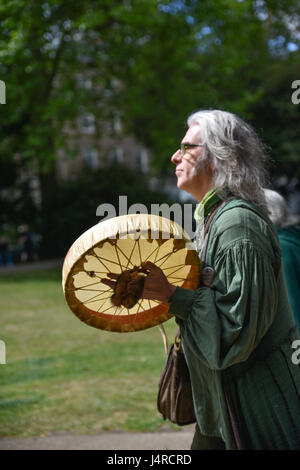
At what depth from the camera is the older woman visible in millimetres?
1874

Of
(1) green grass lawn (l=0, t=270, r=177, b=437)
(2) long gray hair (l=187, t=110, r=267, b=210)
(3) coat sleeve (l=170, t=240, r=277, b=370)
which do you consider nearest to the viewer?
(3) coat sleeve (l=170, t=240, r=277, b=370)

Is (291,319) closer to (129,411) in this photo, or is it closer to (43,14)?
(129,411)

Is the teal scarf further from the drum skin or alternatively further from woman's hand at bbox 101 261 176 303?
woman's hand at bbox 101 261 176 303

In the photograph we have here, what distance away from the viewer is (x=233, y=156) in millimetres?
2188

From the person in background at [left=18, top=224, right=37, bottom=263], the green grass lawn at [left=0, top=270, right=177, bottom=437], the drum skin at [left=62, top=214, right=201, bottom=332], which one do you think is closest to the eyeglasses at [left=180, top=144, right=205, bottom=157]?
the drum skin at [left=62, top=214, right=201, bottom=332]

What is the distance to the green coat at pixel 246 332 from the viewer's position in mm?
1867

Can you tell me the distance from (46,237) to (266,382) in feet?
72.7

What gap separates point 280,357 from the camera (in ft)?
6.59

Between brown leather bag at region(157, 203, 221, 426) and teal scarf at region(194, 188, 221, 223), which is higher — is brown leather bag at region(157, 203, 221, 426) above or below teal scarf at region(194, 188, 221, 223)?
below

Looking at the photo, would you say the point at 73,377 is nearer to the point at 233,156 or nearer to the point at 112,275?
the point at 112,275

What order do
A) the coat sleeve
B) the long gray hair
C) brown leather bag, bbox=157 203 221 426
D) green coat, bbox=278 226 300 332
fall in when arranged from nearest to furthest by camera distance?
the coat sleeve, the long gray hair, brown leather bag, bbox=157 203 221 426, green coat, bbox=278 226 300 332

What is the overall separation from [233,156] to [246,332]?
74 cm

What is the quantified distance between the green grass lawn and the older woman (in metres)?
2.55

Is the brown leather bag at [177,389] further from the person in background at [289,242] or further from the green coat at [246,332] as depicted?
the person in background at [289,242]
